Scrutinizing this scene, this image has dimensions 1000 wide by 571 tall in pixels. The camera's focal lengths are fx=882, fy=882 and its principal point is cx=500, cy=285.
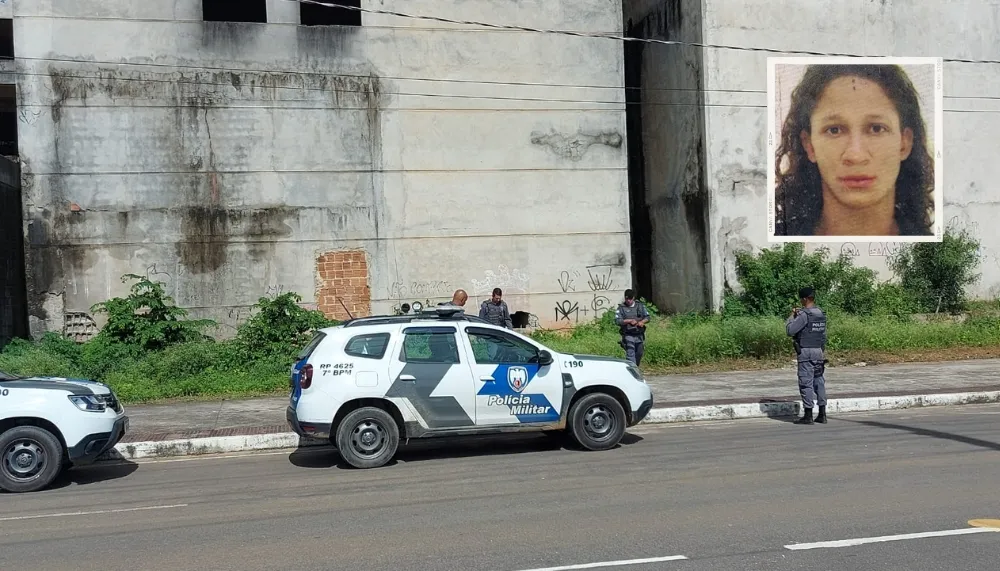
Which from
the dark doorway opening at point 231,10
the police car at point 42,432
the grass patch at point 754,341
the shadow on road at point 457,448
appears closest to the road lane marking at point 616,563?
the shadow on road at point 457,448

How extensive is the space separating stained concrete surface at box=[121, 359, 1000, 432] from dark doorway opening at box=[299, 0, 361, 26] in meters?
9.46

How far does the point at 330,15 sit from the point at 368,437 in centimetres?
1333

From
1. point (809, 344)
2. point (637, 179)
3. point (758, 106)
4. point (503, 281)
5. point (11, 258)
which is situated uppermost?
point (758, 106)

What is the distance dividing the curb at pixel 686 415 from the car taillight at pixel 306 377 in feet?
6.70

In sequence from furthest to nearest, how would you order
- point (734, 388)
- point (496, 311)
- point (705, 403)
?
point (734, 388)
point (496, 311)
point (705, 403)

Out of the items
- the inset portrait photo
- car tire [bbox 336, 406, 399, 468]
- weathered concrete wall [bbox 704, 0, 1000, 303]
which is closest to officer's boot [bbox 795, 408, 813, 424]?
car tire [bbox 336, 406, 399, 468]

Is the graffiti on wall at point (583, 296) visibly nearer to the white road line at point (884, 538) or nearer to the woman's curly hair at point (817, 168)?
the woman's curly hair at point (817, 168)

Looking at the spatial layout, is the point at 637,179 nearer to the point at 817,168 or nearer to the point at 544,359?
the point at 817,168

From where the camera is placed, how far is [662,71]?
2294 cm

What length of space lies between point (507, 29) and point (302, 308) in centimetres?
778

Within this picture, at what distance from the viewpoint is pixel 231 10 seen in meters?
20.6

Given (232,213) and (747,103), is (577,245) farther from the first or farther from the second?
(232,213)

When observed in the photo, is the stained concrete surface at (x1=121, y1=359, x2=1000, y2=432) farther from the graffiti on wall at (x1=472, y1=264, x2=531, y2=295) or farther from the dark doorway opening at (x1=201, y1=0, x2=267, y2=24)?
the dark doorway opening at (x1=201, y1=0, x2=267, y2=24)

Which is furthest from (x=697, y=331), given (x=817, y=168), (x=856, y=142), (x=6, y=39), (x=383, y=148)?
(x=6, y=39)
